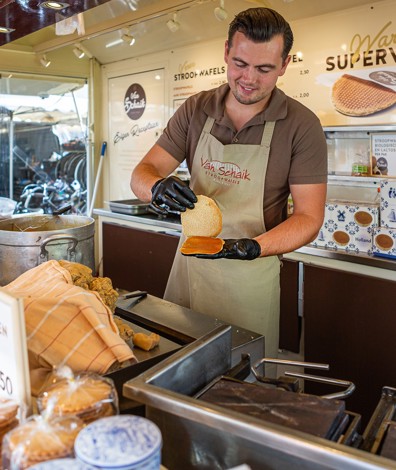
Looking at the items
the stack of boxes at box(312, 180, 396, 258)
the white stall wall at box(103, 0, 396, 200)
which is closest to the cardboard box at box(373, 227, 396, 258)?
the stack of boxes at box(312, 180, 396, 258)

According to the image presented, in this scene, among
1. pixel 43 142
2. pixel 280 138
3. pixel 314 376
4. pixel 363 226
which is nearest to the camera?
pixel 314 376

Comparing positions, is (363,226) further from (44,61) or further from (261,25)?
(44,61)

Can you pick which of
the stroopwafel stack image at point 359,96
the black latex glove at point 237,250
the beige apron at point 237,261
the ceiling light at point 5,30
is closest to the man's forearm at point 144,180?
the beige apron at point 237,261

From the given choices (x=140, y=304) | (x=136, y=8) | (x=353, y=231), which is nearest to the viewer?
(x=140, y=304)

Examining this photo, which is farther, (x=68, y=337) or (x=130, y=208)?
(x=130, y=208)

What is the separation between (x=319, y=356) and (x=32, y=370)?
83.1 inches

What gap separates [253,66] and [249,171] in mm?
367

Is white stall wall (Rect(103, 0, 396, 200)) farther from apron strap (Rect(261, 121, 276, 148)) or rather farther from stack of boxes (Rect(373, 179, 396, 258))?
apron strap (Rect(261, 121, 276, 148))

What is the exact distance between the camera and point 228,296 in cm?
196

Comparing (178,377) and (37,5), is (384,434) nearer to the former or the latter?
(178,377)

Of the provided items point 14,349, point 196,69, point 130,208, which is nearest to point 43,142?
point 130,208

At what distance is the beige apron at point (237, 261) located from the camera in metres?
1.90

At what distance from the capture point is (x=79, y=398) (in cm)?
85

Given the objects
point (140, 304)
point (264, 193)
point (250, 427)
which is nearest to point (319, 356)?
point (264, 193)
